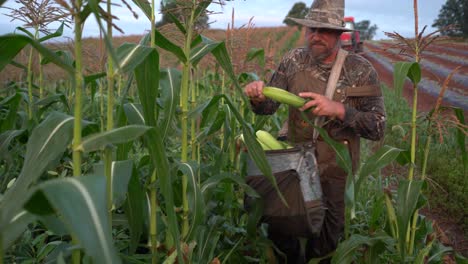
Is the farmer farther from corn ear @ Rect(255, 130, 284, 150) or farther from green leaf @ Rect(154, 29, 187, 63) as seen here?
green leaf @ Rect(154, 29, 187, 63)

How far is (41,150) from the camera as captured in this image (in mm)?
1423

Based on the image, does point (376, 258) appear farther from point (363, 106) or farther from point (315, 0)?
point (315, 0)

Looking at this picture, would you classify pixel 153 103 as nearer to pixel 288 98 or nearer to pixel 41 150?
pixel 41 150

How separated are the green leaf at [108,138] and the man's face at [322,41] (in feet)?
5.76

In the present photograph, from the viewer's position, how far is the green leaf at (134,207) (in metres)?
1.93

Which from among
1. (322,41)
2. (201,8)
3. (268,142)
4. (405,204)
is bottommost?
(405,204)

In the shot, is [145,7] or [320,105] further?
[320,105]

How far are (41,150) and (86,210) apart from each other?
15.3 inches

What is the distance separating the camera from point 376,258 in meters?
2.70

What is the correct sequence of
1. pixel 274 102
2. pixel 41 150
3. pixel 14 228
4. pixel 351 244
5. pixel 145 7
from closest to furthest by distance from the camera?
pixel 14 228
pixel 41 150
pixel 145 7
pixel 351 244
pixel 274 102

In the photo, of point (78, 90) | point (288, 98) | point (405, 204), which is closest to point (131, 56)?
point (78, 90)

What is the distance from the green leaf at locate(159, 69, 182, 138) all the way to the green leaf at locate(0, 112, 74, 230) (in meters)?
0.54

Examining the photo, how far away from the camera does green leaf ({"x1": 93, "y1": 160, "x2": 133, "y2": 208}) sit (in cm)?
172

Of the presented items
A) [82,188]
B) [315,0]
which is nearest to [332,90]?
[315,0]
